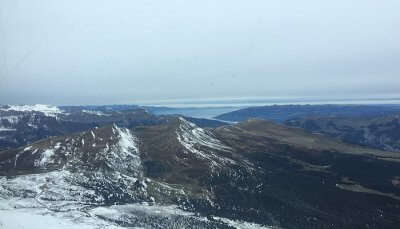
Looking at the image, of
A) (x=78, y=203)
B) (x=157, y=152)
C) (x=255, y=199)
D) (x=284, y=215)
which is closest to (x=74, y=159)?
(x=157, y=152)

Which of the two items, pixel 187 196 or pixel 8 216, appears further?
pixel 187 196

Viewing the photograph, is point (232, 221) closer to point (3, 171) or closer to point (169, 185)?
point (169, 185)

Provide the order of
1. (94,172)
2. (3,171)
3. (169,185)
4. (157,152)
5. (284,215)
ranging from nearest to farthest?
(284,215) < (169,185) < (94,172) < (3,171) < (157,152)

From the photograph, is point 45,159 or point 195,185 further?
point 45,159

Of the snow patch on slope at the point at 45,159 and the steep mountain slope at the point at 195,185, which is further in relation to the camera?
the snow patch on slope at the point at 45,159

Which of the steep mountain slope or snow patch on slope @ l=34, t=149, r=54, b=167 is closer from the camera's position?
the steep mountain slope

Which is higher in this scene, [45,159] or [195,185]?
[45,159]

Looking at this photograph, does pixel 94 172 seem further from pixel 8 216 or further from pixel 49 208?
pixel 8 216

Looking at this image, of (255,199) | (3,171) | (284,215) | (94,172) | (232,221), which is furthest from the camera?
(3,171)
